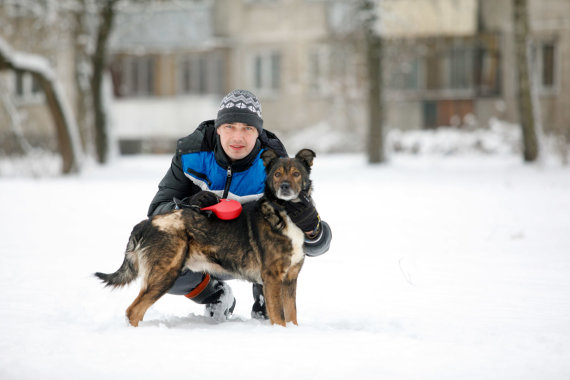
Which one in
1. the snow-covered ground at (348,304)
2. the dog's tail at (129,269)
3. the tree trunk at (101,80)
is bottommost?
the snow-covered ground at (348,304)

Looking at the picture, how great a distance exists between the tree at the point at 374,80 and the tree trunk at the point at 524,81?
3818 mm

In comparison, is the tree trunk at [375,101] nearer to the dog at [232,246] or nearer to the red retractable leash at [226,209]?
the dog at [232,246]

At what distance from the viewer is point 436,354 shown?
12.8 feet

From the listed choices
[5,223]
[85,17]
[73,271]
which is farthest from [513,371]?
[85,17]

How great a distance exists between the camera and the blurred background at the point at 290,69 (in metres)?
23.3

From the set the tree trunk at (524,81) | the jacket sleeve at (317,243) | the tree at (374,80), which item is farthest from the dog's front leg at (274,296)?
the tree at (374,80)

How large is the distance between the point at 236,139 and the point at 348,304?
1.86 meters

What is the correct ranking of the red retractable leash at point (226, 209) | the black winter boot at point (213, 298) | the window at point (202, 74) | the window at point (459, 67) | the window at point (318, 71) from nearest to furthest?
the red retractable leash at point (226, 209) < the black winter boot at point (213, 298) < the window at point (459, 67) < the window at point (318, 71) < the window at point (202, 74)

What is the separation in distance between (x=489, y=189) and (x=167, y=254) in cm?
1111

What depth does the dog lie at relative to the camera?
171 inches

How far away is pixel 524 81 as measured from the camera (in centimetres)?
1781

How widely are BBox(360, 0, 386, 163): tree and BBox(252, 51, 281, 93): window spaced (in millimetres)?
9925

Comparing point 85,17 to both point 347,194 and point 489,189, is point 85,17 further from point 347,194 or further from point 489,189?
point 489,189

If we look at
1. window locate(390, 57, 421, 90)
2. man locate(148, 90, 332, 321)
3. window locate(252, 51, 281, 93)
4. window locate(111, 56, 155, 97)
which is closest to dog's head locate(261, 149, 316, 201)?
man locate(148, 90, 332, 321)
